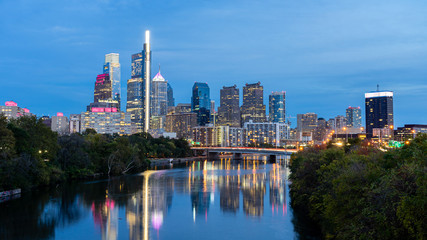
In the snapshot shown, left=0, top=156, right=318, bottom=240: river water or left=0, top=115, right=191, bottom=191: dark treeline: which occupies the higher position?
left=0, top=115, right=191, bottom=191: dark treeline

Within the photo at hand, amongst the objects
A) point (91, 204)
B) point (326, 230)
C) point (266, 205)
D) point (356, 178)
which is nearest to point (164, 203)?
point (91, 204)

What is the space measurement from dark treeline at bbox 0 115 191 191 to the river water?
342 cm

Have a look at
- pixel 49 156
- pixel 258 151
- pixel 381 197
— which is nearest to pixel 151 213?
pixel 381 197

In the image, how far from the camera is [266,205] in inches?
1923

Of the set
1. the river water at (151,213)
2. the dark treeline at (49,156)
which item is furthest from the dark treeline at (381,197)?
the dark treeline at (49,156)

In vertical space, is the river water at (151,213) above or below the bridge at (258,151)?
below

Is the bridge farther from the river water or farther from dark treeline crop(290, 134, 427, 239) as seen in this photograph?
dark treeline crop(290, 134, 427, 239)

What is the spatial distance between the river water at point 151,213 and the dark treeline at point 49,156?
11.2ft

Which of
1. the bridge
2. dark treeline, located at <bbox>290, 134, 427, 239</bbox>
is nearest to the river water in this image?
dark treeline, located at <bbox>290, 134, 427, 239</bbox>

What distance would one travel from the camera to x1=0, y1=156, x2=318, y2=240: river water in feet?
116

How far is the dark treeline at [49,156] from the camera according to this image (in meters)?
53.5

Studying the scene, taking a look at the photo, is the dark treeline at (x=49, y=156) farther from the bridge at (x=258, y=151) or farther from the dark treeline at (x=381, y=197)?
the bridge at (x=258, y=151)

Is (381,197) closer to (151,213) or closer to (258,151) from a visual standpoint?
(151,213)

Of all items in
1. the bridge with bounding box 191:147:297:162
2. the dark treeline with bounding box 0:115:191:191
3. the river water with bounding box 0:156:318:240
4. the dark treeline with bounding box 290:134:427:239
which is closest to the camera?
the dark treeline with bounding box 290:134:427:239
